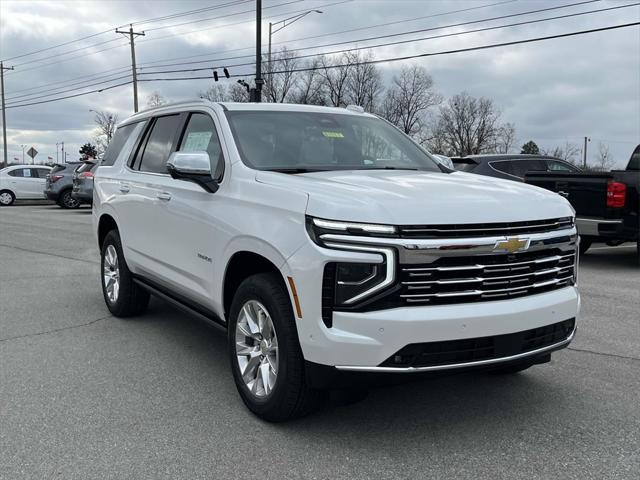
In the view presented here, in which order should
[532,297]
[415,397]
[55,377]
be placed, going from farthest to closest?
1. [55,377]
2. [415,397]
3. [532,297]

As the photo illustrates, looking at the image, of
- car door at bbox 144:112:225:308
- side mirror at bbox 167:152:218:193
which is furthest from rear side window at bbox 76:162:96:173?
side mirror at bbox 167:152:218:193

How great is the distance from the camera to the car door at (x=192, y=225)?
4.11 metres

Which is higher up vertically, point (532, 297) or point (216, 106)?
point (216, 106)

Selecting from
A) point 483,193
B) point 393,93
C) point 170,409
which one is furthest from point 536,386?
point 393,93

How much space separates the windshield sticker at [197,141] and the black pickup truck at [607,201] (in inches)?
266

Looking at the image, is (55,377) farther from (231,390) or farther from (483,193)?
(483,193)

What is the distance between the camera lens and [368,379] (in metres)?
3.05

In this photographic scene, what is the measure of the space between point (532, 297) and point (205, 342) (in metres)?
2.96

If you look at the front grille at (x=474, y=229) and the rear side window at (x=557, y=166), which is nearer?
the front grille at (x=474, y=229)

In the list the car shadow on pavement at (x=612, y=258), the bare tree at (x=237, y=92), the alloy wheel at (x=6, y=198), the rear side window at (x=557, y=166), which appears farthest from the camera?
the bare tree at (x=237, y=92)

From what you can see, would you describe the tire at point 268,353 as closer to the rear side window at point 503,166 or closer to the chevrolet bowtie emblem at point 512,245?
the chevrolet bowtie emblem at point 512,245

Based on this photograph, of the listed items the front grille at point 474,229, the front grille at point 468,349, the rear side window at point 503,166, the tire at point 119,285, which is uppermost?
the rear side window at point 503,166

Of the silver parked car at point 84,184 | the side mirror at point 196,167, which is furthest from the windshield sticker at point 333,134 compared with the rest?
the silver parked car at point 84,184

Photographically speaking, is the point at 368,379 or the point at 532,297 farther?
the point at 532,297
